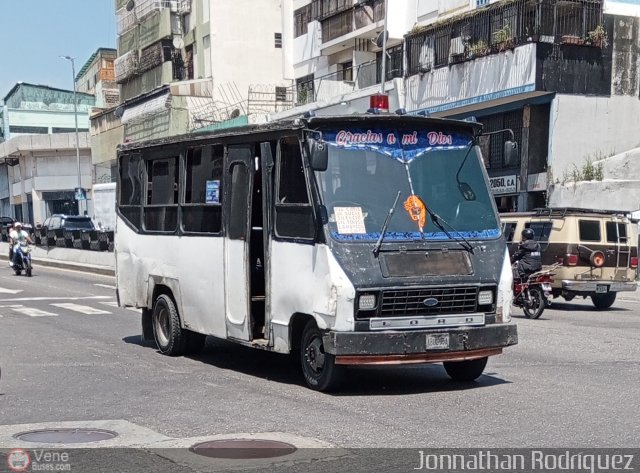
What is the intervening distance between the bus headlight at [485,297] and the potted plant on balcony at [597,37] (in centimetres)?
2306

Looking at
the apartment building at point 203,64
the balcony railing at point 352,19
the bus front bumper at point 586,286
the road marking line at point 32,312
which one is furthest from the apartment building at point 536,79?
the apartment building at point 203,64

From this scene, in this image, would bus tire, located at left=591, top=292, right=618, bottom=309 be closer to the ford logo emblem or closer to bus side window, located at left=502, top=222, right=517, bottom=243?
bus side window, located at left=502, top=222, right=517, bottom=243

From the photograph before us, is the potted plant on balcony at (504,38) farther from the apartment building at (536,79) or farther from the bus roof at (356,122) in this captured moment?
the bus roof at (356,122)

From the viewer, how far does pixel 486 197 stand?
10.3 m

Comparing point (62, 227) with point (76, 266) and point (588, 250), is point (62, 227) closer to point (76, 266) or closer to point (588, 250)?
point (76, 266)

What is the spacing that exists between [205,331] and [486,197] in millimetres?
3911

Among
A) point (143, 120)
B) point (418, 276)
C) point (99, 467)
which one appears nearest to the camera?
point (99, 467)

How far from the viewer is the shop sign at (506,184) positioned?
32.0 meters

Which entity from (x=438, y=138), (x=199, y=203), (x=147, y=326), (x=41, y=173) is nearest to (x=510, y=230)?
(x=147, y=326)

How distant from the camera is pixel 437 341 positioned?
9438 mm

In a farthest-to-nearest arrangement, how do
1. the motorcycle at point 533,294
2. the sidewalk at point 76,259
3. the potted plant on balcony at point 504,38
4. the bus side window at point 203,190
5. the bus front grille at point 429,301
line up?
the sidewalk at point 76,259 → the potted plant on balcony at point 504,38 → the motorcycle at point 533,294 → the bus side window at point 203,190 → the bus front grille at point 429,301

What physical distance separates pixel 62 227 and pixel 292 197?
3488 centimetres

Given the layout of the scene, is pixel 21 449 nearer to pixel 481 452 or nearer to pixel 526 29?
pixel 481 452

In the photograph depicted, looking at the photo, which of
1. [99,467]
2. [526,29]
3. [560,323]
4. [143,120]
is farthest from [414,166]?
[143,120]
